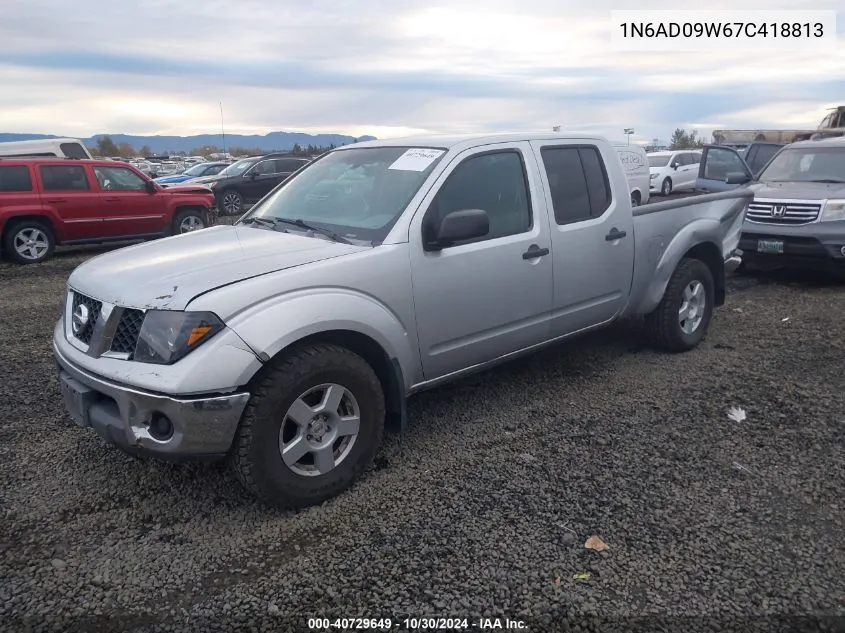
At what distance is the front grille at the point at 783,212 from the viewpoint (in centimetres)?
815

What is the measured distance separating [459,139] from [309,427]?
2.05 meters

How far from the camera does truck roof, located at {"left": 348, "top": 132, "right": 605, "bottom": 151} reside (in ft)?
13.9

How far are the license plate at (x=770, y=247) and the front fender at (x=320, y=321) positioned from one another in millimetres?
6385

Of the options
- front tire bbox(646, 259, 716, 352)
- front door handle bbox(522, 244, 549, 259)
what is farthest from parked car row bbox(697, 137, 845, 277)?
front door handle bbox(522, 244, 549, 259)

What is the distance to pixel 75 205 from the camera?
11719 mm

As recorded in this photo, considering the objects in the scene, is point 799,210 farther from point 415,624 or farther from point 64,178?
point 64,178

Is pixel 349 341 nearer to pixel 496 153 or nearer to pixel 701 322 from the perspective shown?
pixel 496 153

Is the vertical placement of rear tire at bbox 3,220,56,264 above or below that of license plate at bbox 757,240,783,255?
above

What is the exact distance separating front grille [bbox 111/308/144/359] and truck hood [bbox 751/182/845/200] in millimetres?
7459

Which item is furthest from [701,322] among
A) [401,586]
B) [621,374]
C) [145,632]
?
[145,632]

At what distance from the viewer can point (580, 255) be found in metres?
4.62

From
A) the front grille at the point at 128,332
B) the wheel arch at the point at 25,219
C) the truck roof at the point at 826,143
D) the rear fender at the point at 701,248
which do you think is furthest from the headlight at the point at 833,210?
the wheel arch at the point at 25,219

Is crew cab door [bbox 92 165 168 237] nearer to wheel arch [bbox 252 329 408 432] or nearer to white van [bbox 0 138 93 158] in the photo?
white van [bbox 0 138 93 158]

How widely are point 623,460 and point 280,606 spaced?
2.05m
